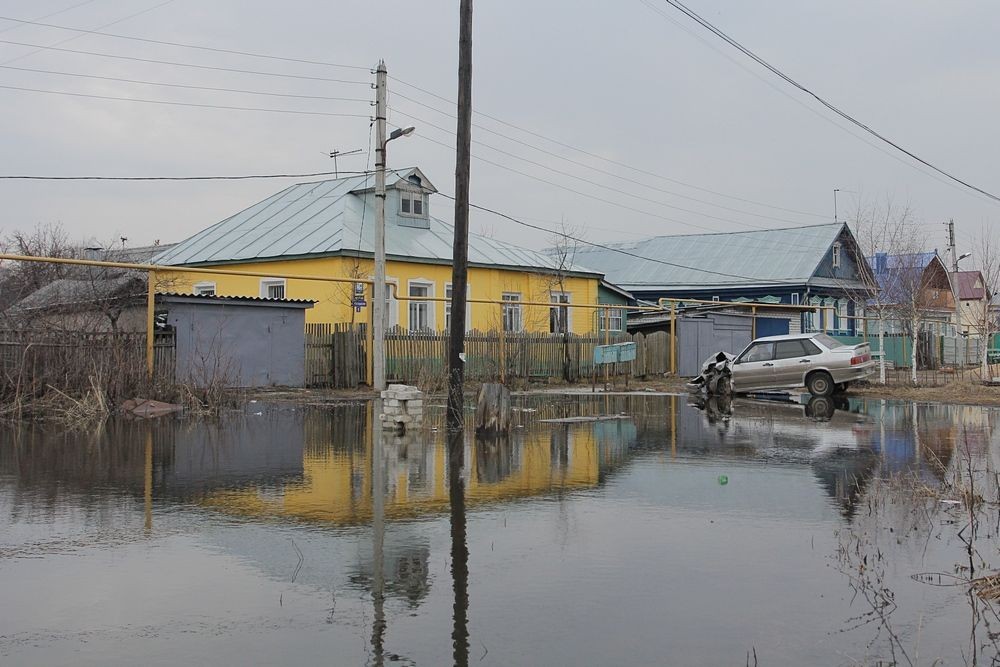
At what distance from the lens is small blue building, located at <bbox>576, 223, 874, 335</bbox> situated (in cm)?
4925

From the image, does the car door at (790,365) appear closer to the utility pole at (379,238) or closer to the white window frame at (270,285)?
the utility pole at (379,238)

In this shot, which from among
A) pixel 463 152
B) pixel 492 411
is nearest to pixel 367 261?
pixel 463 152

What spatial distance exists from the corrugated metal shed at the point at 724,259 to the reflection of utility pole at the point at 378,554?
39504 millimetres

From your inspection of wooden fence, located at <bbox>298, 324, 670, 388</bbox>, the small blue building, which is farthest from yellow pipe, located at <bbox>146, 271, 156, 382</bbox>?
the small blue building

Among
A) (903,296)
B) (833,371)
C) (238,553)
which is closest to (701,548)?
(238,553)

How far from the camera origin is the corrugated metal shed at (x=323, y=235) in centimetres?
3435

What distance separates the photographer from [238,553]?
22.8 ft

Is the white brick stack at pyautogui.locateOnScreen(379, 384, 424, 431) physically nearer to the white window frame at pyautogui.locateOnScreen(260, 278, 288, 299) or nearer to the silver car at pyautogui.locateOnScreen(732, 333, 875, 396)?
the silver car at pyautogui.locateOnScreen(732, 333, 875, 396)

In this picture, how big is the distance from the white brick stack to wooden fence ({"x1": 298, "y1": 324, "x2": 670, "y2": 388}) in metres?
8.85

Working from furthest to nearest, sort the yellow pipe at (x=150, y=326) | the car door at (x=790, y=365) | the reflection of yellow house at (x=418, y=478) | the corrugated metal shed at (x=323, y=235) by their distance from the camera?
the corrugated metal shed at (x=323, y=235), the car door at (x=790, y=365), the yellow pipe at (x=150, y=326), the reflection of yellow house at (x=418, y=478)

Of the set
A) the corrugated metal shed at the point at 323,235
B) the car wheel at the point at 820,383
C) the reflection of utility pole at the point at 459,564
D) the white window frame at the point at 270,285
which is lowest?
the reflection of utility pole at the point at 459,564

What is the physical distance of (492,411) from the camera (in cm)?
1548

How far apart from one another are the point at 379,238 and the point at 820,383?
11.2 m

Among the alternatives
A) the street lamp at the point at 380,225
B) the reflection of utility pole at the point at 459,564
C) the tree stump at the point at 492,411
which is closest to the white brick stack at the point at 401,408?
the tree stump at the point at 492,411
